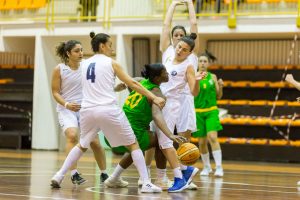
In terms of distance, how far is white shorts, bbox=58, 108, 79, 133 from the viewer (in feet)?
32.1

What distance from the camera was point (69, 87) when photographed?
9961 millimetres

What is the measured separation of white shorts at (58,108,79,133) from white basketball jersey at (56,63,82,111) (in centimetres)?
8

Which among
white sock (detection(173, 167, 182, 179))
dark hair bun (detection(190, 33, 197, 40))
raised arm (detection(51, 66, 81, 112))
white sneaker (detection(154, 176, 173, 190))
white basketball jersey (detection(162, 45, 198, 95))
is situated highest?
dark hair bun (detection(190, 33, 197, 40))

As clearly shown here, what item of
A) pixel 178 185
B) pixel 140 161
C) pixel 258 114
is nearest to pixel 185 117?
pixel 178 185

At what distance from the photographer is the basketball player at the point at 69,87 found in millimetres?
9789

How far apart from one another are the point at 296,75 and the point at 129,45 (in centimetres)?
457

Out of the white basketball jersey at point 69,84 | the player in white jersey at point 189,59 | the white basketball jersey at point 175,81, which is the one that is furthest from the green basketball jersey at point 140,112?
the white basketball jersey at point 69,84

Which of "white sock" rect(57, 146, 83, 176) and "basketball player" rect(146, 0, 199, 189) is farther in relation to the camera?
"basketball player" rect(146, 0, 199, 189)

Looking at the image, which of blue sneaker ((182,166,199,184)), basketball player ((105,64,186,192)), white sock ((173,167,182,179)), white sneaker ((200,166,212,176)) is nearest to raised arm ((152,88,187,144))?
basketball player ((105,64,186,192))

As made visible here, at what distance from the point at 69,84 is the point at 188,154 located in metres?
2.07

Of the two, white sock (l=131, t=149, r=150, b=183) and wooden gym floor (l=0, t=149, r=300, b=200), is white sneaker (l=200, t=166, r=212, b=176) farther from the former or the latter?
white sock (l=131, t=149, r=150, b=183)

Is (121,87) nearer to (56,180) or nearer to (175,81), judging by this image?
(175,81)

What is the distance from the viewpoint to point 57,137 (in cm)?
2197

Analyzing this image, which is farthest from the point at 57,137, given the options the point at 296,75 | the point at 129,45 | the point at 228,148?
the point at 296,75
